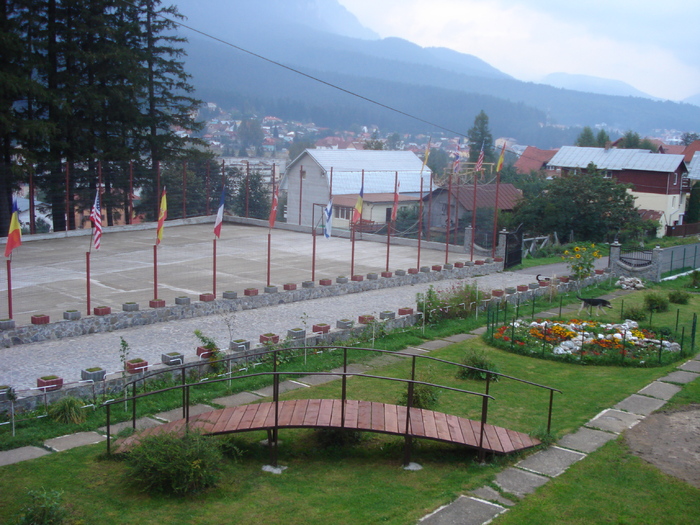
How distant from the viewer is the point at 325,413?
9.28m

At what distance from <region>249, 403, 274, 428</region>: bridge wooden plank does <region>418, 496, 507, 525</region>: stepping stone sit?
8.36 feet

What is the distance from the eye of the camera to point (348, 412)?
9.41 m

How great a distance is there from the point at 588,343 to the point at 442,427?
315 inches

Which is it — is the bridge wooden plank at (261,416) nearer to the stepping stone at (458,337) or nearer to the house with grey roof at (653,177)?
the stepping stone at (458,337)

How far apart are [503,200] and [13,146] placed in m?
27.8

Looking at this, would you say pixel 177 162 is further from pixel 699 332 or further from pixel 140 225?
pixel 699 332

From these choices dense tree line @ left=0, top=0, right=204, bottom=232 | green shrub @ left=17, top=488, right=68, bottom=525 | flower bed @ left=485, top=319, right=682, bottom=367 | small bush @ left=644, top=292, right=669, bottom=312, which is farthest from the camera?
dense tree line @ left=0, top=0, right=204, bottom=232

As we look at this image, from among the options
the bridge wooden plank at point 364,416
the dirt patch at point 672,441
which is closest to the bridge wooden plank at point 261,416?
the bridge wooden plank at point 364,416

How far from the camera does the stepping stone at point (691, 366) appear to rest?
1452 centimetres

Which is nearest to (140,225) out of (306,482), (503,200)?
(503,200)

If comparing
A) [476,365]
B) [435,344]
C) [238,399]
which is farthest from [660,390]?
[238,399]

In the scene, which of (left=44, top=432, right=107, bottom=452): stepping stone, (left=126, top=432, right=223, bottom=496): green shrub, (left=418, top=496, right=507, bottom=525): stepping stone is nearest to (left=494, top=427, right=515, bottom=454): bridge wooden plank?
(left=418, top=496, right=507, bottom=525): stepping stone

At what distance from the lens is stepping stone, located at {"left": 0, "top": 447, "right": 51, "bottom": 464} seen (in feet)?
30.0

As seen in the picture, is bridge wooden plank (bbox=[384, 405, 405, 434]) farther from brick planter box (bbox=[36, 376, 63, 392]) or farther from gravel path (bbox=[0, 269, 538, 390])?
gravel path (bbox=[0, 269, 538, 390])
